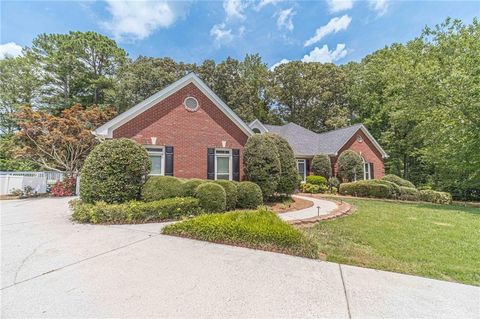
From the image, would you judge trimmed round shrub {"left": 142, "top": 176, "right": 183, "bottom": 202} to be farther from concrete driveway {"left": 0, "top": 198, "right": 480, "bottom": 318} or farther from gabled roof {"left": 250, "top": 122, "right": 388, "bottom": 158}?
gabled roof {"left": 250, "top": 122, "right": 388, "bottom": 158}

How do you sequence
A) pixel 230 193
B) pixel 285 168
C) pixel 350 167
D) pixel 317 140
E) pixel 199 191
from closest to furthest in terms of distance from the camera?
pixel 199 191 → pixel 230 193 → pixel 285 168 → pixel 350 167 → pixel 317 140

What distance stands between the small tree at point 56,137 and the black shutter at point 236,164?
10722 mm

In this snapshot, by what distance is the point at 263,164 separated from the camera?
11.1 meters

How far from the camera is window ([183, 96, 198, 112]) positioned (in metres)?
11.9

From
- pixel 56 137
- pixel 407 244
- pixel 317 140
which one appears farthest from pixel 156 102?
pixel 317 140

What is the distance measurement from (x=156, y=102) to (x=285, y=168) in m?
7.09

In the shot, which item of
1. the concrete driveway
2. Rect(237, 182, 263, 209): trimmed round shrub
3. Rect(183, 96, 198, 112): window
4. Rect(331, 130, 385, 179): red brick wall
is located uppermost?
Rect(183, 96, 198, 112): window

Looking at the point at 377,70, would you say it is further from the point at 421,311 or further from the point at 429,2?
the point at 421,311

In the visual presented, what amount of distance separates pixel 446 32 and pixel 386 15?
13.0m

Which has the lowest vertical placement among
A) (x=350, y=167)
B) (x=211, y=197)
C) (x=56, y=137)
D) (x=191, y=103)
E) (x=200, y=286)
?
(x=200, y=286)

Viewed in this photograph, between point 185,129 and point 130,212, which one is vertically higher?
point 185,129

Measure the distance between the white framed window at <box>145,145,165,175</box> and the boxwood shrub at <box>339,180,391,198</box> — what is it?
41.3 feet

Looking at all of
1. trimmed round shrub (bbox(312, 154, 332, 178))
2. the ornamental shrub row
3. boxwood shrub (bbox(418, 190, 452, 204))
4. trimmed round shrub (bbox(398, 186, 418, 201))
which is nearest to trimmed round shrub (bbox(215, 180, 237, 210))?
the ornamental shrub row

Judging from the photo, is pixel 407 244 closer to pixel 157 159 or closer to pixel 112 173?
pixel 112 173
